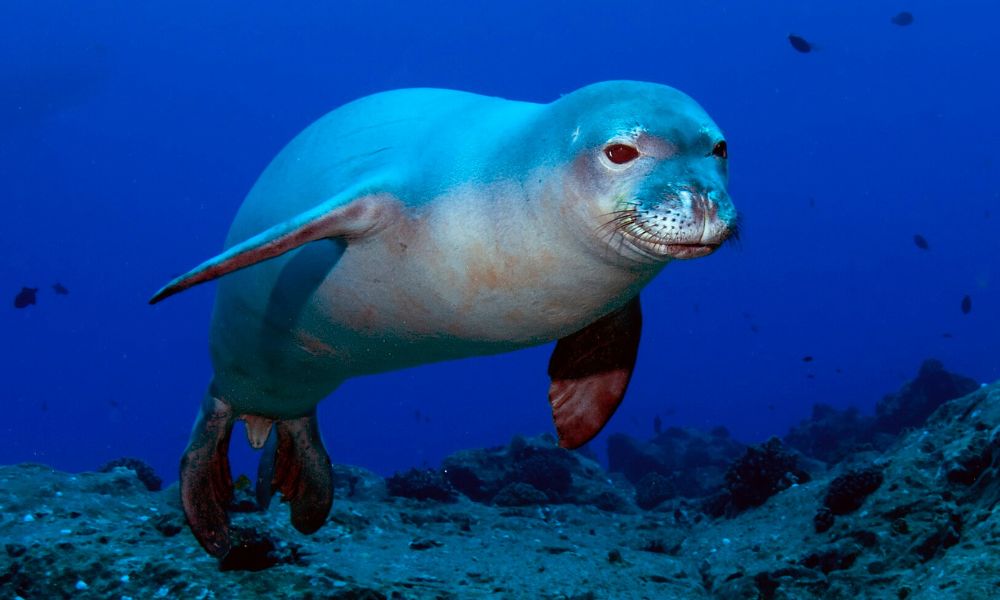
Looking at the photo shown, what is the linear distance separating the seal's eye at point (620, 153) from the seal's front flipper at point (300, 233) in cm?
120

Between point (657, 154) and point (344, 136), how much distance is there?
2.27 m

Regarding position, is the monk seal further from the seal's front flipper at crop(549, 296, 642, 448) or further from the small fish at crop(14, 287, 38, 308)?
the small fish at crop(14, 287, 38, 308)

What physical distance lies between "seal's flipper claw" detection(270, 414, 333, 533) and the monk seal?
0.10 ft

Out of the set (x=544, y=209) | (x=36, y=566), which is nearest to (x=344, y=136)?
(x=544, y=209)

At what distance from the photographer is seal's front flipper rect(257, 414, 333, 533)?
18.4ft

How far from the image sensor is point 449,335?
3.90m

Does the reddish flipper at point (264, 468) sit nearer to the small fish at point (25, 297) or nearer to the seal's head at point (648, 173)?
the seal's head at point (648, 173)

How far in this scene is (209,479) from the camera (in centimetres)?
548

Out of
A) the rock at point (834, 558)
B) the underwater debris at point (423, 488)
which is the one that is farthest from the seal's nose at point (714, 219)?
the underwater debris at point (423, 488)

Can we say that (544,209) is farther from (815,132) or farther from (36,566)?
(815,132)

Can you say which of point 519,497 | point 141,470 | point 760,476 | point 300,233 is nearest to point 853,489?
point 760,476

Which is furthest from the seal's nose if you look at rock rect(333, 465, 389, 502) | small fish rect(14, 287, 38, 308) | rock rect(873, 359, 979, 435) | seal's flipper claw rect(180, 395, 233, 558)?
rock rect(873, 359, 979, 435)

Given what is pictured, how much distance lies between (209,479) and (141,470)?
575cm

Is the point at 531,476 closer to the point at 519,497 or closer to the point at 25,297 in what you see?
the point at 519,497
